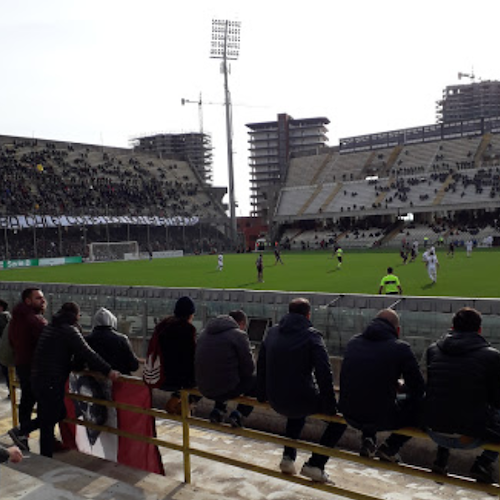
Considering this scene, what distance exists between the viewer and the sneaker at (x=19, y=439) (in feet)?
23.4

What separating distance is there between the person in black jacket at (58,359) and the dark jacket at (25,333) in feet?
1.72

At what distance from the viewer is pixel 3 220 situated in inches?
2400

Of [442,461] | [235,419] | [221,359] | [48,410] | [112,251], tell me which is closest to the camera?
[442,461]

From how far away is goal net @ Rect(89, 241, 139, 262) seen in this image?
64938mm

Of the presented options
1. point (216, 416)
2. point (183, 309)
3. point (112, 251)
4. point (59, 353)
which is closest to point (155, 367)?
point (183, 309)

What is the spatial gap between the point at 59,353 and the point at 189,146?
153 metres

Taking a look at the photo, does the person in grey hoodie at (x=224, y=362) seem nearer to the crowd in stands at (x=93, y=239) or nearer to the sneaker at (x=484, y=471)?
the sneaker at (x=484, y=471)

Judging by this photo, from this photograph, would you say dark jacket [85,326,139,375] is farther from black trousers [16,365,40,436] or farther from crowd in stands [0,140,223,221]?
crowd in stands [0,140,223,221]

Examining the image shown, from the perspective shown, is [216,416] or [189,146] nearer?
[216,416]

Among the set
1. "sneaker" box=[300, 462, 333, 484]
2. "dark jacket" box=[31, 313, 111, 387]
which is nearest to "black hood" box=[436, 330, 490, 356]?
"sneaker" box=[300, 462, 333, 484]

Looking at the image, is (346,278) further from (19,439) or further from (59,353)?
(59,353)

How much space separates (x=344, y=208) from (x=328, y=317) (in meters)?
63.3

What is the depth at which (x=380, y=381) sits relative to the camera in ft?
16.3

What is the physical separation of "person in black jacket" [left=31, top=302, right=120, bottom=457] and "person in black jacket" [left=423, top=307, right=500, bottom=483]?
11.4 feet
